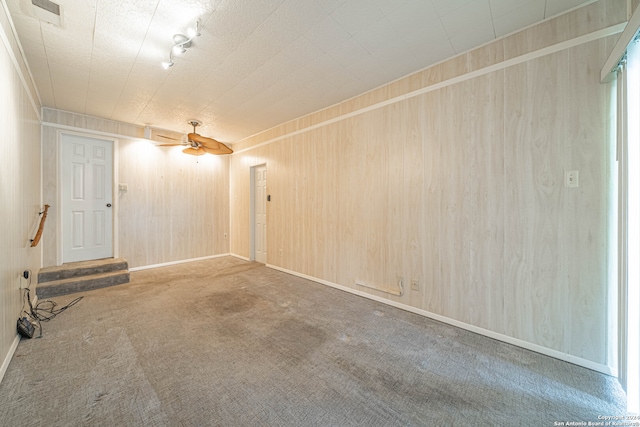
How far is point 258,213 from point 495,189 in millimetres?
4497

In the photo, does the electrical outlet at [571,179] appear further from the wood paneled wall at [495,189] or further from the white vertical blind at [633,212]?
the white vertical blind at [633,212]

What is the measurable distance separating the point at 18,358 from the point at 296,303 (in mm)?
2466

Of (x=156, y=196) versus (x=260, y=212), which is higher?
(x=156, y=196)

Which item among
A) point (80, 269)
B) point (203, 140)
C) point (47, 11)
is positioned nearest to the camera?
point (47, 11)

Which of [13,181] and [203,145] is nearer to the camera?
[13,181]

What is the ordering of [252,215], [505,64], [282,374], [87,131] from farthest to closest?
1. [252,215]
2. [87,131]
3. [505,64]
4. [282,374]

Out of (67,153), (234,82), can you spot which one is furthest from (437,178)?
(67,153)

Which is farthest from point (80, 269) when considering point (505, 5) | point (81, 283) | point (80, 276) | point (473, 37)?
point (505, 5)

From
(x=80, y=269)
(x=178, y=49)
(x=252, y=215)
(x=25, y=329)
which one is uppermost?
(x=178, y=49)

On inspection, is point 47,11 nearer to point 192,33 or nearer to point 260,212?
point 192,33

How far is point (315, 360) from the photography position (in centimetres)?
200

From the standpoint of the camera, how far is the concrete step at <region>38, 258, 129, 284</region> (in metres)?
3.56

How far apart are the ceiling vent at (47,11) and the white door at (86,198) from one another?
2915 mm

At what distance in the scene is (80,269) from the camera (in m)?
3.79
